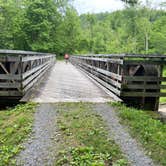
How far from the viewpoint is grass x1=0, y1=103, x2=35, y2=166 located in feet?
12.3

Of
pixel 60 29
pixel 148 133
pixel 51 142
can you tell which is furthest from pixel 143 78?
pixel 60 29

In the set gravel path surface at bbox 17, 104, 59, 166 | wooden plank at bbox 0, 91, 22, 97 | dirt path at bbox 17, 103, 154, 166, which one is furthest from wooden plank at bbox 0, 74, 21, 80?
gravel path surface at bbox 17, 104, 59, 166

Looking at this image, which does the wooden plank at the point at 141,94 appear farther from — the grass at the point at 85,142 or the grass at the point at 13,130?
the grass at the point at 13,130

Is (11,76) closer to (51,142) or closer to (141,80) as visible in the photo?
(51,142)

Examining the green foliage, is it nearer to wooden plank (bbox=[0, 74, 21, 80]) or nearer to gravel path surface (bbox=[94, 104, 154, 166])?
wooden plank (bbox=[0, 74, 21, 80])

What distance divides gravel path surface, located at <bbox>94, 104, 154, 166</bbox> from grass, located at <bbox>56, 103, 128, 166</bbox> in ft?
Answer: 0.38

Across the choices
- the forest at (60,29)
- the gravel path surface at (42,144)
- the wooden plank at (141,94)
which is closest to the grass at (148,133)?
the wooden plank at (141,94)

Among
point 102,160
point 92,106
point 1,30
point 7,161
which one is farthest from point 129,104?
point 1,30

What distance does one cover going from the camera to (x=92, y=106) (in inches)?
235

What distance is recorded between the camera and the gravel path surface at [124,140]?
3.64 m

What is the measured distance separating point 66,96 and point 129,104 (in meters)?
1.76

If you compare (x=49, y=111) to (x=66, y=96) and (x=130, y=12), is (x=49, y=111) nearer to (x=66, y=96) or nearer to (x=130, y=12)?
(x=66, y=96)

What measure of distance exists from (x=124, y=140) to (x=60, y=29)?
1711 inches

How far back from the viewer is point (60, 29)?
4612 centimetres
